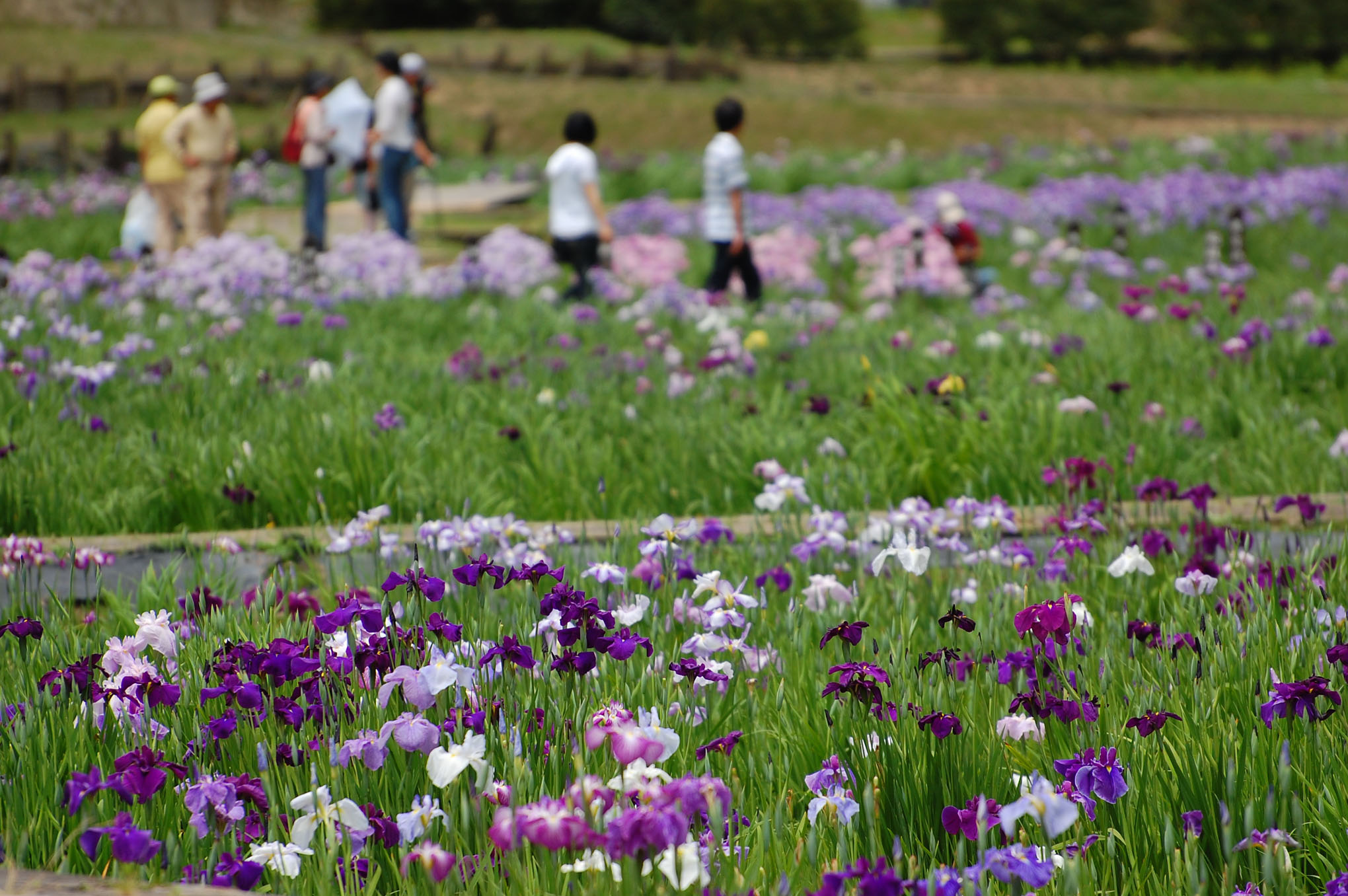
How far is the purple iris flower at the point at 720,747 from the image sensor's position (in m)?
2.10

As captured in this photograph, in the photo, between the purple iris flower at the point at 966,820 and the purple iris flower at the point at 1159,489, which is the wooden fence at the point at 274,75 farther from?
the purple iris flower at the point at 966,820

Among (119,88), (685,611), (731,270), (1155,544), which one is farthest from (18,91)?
(1155,544)

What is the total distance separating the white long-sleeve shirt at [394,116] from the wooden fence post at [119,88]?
18.3 m

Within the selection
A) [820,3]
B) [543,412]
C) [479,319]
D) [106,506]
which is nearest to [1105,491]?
[543,412]

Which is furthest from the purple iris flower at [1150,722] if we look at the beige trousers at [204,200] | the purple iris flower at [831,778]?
the beige trousers at [204,200]

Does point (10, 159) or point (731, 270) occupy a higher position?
point (10, 159)

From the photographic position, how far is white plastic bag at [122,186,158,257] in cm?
1143

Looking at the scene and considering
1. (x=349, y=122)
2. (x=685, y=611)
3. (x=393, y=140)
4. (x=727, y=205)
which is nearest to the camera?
(x=685, y=611)

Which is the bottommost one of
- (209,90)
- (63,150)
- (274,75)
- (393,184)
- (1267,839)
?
(1267,839)

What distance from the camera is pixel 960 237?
371 inches

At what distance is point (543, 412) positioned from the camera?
549 centimetres

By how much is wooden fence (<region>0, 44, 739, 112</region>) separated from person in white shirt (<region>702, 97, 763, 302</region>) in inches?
658

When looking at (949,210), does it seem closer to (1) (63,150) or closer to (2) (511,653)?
(2) (511,653)

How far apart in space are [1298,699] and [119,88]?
2932 cm
